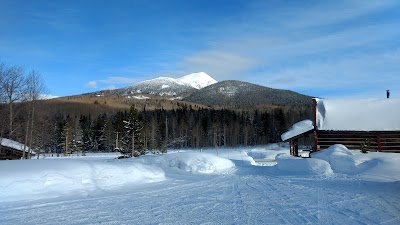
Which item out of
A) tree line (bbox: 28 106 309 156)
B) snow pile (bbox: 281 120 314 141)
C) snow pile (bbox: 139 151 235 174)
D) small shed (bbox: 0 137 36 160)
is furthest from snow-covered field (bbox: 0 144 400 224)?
tree line (bbox: 28 106 309 156)

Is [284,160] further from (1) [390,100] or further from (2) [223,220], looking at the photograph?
(2) [223,220]

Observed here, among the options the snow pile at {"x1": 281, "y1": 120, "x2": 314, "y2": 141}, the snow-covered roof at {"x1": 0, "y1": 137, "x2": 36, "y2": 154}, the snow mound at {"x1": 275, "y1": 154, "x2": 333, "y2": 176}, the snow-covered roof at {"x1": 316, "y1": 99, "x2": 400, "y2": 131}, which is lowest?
the snow mound at {"x1": 275, "y1": 154, "x2": 333, "y2": 176}

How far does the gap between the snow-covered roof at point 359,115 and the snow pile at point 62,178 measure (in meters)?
15.9

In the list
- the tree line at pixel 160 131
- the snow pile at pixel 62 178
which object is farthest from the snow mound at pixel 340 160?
the tree line at pixel 160 131

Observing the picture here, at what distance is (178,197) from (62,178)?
17.1ft

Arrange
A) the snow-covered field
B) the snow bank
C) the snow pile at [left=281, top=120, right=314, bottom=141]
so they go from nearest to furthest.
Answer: the snow-covered field, the snow bank, the snow pile at [left=281, top=120, right=314, bottom=141]

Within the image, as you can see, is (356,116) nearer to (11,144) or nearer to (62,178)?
(62,178)

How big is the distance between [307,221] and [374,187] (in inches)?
274

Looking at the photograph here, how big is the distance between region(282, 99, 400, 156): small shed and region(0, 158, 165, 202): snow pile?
1540 cm

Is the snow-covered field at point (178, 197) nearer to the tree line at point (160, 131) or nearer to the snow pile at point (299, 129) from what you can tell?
the snow pile at point (299, 129)

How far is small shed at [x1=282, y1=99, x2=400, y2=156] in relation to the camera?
2576 cm

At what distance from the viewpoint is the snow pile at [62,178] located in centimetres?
1205

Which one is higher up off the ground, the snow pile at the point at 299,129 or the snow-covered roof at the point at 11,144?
the snow pile at the point at 299,129

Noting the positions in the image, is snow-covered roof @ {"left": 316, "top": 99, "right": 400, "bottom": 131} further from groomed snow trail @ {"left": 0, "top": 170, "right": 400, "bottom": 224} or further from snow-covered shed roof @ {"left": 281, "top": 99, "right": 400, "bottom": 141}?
groomed snow trail @ {"left": 0, "top": 170, "right": 400, "bottom": 224}
